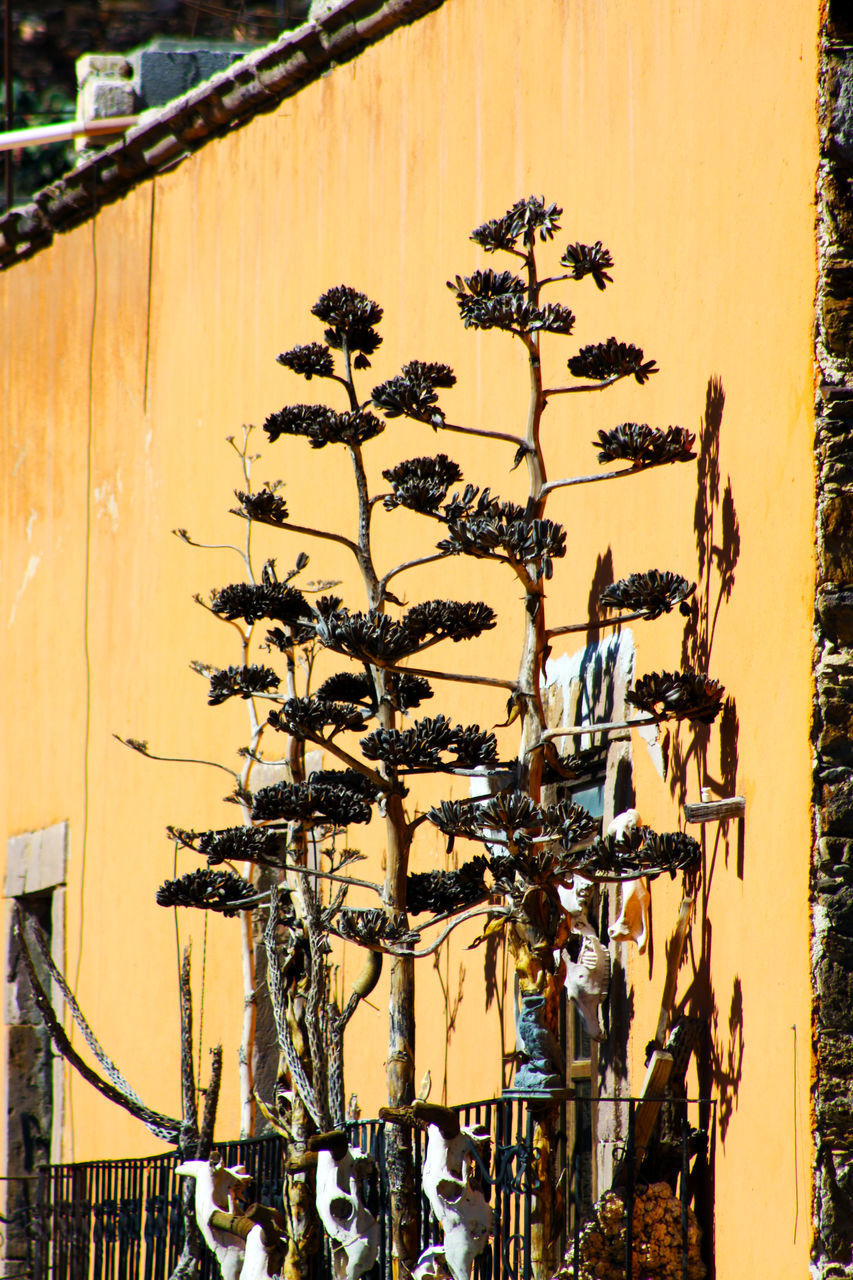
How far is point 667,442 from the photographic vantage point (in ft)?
16.2

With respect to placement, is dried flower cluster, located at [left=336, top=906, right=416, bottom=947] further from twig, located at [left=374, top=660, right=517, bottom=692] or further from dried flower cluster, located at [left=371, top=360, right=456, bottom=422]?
dried flower cluster, located at [left=371, top=360, right=456, bottom=422]

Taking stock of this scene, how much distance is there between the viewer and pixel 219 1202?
18.5ft

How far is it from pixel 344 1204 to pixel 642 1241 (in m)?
0.83

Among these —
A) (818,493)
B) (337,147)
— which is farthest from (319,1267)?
(337,147)

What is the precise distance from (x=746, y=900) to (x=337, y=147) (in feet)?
14.1

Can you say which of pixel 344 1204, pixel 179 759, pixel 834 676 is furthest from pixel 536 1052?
pixel 179 759

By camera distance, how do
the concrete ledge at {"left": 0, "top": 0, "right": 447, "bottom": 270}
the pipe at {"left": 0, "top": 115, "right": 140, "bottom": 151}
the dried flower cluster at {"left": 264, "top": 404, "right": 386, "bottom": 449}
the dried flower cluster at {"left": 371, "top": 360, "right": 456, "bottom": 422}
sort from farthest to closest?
1. the pipe at {"left": 0, "top": 115, "right": 140, "bottom": 151}
2. the concrete ledge at {"left": 0, "top": 0, "right": 447, "bottom": 270}
3. the dried flower cluster at {"left": 264, "top": 404, "right": 386, "bottom": 449}
4. the dried flower cluster at {"left": 371, "top": 360, "right": 456, "bottom": 422}

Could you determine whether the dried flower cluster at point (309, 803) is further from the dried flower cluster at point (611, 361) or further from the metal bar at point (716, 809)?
the dried flower cluster at point (611, 361)

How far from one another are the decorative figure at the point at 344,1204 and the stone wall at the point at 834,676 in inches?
53.0

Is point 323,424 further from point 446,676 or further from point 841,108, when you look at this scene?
point 841,108

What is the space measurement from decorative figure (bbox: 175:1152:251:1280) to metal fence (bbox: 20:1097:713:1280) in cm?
24

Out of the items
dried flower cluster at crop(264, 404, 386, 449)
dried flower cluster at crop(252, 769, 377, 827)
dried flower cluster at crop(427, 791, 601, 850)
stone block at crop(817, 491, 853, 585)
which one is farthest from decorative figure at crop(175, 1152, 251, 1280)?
stone block at crop(817, 491, 853, 585)

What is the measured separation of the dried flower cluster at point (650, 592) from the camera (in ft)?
15.9

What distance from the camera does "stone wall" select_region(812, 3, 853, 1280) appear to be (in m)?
4.35
